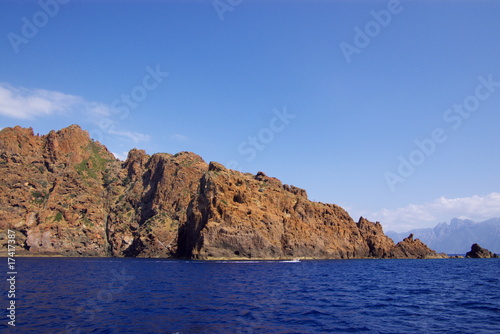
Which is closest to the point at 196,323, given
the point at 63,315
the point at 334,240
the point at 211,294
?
the point at 63,315

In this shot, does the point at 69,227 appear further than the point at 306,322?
Yes

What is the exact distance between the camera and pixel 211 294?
41.5m

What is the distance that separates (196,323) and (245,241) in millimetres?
108363

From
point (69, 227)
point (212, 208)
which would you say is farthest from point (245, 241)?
point (69, 227)

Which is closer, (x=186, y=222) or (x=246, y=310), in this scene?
(x=246, y=310)

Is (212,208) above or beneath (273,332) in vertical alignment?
above

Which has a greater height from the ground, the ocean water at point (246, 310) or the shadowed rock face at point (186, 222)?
the shadowed rock face at point (186, 222)

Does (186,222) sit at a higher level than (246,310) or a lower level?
higher

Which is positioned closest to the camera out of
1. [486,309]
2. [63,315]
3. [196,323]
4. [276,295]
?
[196,323]

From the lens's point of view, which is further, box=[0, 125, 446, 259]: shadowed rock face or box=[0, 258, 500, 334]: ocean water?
box=[0, 125, 446, 259]: shadowed rock face

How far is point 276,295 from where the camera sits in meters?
41.3

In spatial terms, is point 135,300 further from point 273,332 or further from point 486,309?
point 486,309

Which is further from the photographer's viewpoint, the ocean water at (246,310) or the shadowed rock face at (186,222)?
the shadowed rock face at (186,222)

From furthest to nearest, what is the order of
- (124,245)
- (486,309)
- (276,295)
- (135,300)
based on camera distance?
1. (124,245)
2. (276,295)
3. (135,300)
4. (486,309)
